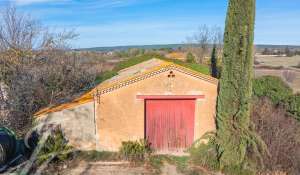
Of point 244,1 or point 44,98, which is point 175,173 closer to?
point 244,1

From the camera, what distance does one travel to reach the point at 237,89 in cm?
1133

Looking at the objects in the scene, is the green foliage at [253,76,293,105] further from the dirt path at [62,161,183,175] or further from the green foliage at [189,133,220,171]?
the dirt path at [62,161,183,175]

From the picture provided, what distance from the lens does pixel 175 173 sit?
445 inches

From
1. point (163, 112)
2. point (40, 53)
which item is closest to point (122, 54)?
point (40, 53)

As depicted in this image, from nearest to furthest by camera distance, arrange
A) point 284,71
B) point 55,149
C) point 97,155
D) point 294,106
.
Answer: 1. point 55,149
2. point 97,155
3. point 294,106
4. point 284,71

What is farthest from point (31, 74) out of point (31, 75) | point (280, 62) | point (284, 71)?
point (280, 62)

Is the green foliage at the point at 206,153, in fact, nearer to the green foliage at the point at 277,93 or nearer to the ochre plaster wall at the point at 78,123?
the ochre plaster wall at the point at 78,123

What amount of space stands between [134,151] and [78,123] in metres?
2.69

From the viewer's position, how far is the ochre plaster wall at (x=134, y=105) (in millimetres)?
12320

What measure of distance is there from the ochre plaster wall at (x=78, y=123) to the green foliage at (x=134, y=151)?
1.37 m

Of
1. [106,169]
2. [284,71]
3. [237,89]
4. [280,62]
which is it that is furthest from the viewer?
[280,62]

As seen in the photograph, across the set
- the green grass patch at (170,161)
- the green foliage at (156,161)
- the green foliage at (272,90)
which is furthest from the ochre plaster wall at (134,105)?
the green foliage at (272,90)

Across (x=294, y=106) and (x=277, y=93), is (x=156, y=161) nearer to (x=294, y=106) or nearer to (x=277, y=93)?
(x=294, y=106)

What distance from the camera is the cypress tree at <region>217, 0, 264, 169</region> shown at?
432 inches
